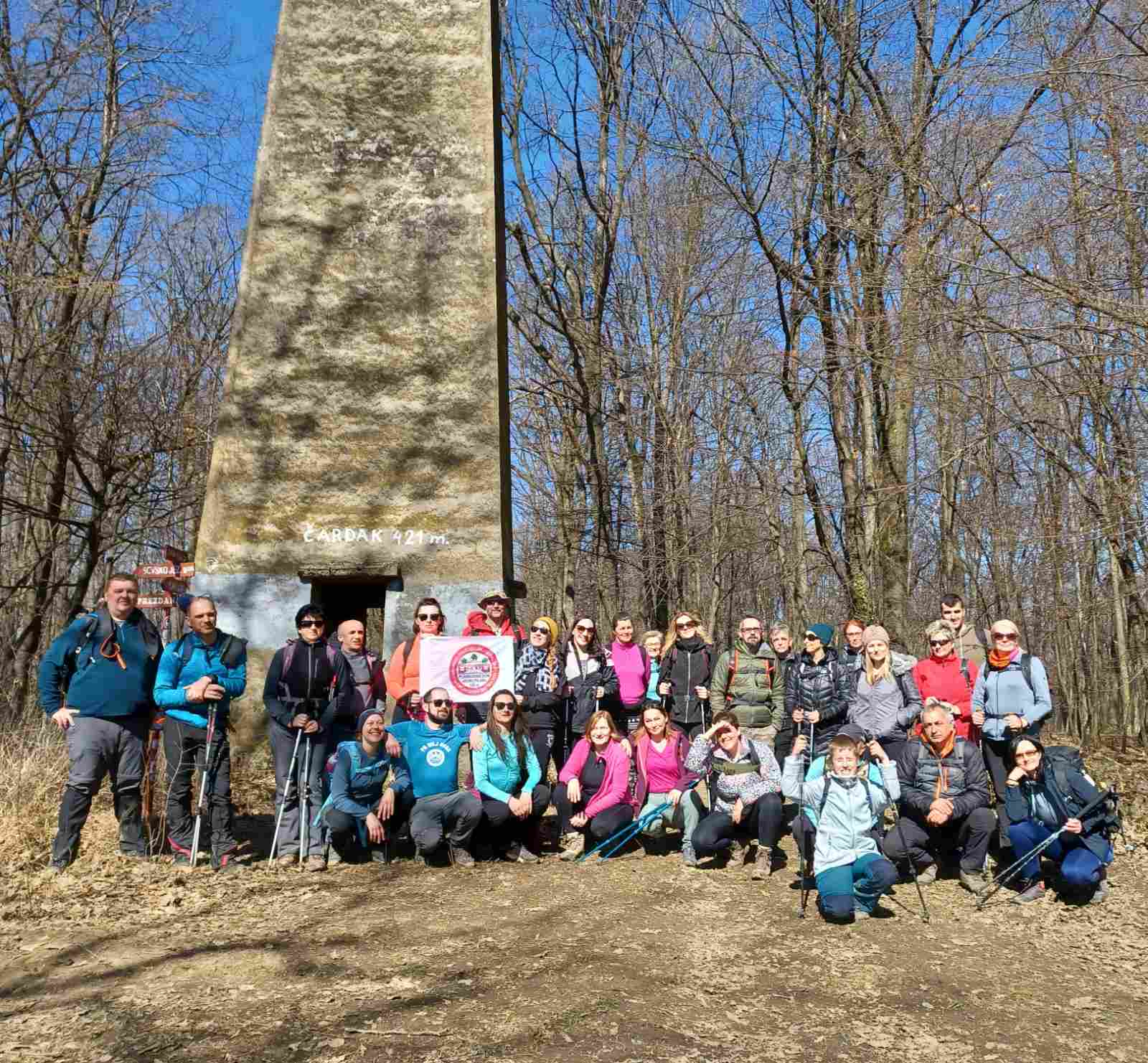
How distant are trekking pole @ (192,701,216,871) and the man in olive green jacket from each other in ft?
11.8

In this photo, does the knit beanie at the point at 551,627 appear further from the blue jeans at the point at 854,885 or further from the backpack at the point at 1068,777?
the backpack at the point at 1068,777

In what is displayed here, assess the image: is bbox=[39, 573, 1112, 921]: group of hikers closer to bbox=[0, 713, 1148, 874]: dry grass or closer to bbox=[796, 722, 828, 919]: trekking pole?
bbox=[796, 722, 828, 919]: trekking pole

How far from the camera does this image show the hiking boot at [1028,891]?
6.24 meters

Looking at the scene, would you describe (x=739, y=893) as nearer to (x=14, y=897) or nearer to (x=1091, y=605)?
(x=14, y=897)

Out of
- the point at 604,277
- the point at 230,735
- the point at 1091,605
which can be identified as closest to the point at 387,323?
the point at 230,735

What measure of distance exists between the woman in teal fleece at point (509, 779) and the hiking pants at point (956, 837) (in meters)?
2.17

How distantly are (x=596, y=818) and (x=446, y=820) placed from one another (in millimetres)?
1012

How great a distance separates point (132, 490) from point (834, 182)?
360 inches

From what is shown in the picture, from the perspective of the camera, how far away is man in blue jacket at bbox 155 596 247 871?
643 centimetres

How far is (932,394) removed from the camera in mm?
16297

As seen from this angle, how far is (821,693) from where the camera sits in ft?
25.0

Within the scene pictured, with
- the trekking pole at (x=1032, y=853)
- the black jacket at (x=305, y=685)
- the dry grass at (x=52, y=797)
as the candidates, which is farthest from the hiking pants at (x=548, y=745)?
the trekking pole at (x=1032, y=853)

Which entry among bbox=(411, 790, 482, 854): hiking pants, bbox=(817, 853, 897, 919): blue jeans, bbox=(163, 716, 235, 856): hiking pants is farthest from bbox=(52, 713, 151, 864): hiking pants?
bbox=(817, 853, 897, 919): blue jeans

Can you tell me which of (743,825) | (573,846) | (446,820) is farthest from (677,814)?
(446,820)
